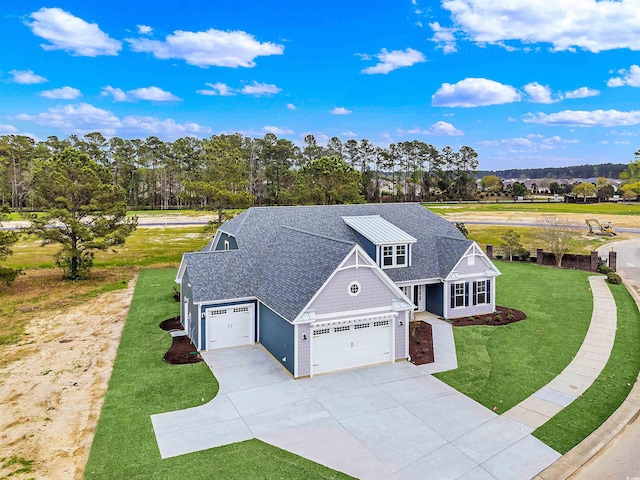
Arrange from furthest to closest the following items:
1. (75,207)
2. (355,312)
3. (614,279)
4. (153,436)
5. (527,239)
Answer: (527,239), (75,207), (614,279), (355,312), (153,436)

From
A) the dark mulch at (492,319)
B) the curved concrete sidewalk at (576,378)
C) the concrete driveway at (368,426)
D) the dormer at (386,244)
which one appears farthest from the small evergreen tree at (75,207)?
the curved concrete sidewalk at (576,378)

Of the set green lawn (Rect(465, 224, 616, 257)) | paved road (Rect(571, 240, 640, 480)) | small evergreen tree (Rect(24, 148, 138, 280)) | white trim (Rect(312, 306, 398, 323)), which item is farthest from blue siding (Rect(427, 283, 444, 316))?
small evergreen tree (Rect(24, 148, 138, 280))

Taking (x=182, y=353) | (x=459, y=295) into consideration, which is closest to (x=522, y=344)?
(x=459, y=295)

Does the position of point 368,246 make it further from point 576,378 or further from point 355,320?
point 576,378

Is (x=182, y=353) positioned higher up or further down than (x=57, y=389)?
higher up

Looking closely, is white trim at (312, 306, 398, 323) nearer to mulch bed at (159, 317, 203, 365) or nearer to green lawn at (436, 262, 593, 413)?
green lawn at (436, 262, 593, 413)

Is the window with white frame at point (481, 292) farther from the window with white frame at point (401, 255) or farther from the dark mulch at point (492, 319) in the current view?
the window with white frame at point (401, 255)
